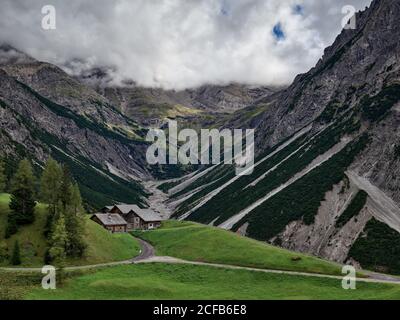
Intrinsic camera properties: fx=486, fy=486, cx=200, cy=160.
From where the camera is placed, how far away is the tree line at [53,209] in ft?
290

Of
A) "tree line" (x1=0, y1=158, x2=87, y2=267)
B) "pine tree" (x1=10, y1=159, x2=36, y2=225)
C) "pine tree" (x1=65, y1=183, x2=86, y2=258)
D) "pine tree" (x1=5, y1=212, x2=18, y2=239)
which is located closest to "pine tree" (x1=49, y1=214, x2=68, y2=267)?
"tree line" (x1=0, y1=158, x2=87, y2=267)

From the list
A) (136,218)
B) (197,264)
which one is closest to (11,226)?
(197,264)

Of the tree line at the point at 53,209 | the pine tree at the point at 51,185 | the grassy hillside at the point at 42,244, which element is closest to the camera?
the tree line at the point at 53,209

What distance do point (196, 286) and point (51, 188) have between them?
39618mm

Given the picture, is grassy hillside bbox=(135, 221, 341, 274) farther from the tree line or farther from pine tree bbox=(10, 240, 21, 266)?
pine tree bbox=(10, 240, 21, 266)

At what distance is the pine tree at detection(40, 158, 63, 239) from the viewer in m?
97.6

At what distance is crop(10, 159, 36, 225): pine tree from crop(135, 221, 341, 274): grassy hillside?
29.9m

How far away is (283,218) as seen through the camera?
17750cm

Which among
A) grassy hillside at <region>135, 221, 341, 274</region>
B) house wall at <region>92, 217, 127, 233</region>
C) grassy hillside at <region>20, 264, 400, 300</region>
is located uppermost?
house wall at <region>92, 217, 127, 233</region>

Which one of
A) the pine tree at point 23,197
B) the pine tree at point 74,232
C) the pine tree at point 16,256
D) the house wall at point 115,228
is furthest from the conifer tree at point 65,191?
the house wall at point 115,228

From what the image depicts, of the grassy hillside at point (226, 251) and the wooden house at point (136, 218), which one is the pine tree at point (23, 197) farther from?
the wooden house at point (136, 218)
